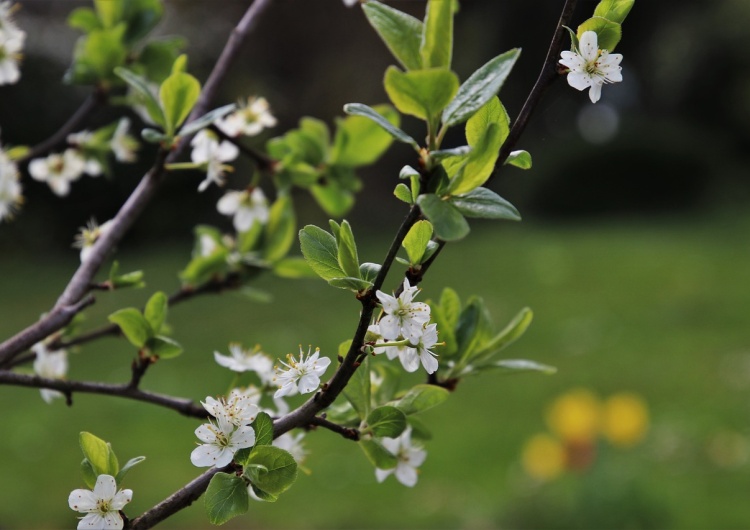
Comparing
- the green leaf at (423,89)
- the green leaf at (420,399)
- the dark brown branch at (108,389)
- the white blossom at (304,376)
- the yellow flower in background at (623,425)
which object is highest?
the green leaf at (423,89)

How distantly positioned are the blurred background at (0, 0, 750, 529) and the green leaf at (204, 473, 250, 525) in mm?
224

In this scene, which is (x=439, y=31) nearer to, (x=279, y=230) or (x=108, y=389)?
(x=108, y=389)

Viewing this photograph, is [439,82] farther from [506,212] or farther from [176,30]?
[176,30]

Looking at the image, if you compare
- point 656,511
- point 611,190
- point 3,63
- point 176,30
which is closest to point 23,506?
point 656,511

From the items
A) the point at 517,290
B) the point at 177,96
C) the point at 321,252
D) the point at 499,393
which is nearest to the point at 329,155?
the point at 177,96

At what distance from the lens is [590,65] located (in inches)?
20.9

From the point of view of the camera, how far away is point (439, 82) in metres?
0.46

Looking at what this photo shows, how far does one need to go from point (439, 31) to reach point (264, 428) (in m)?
0.24

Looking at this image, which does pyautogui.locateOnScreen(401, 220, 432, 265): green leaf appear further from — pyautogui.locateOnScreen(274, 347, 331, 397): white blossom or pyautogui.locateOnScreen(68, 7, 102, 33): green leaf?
pyautogui.locateOnScreen(68, 7, 102, 33): green leaf

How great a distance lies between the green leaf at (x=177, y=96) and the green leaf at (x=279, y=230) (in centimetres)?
21

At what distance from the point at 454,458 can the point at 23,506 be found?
55.9 inches

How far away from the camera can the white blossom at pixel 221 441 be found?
0.52 metres

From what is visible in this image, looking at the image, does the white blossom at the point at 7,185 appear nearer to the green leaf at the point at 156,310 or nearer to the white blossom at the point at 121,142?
the white blossom at the point at 121,142

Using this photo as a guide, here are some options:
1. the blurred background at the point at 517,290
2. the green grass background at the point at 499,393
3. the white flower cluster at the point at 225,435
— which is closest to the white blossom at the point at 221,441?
the white flower cluster at the point at 225,435
